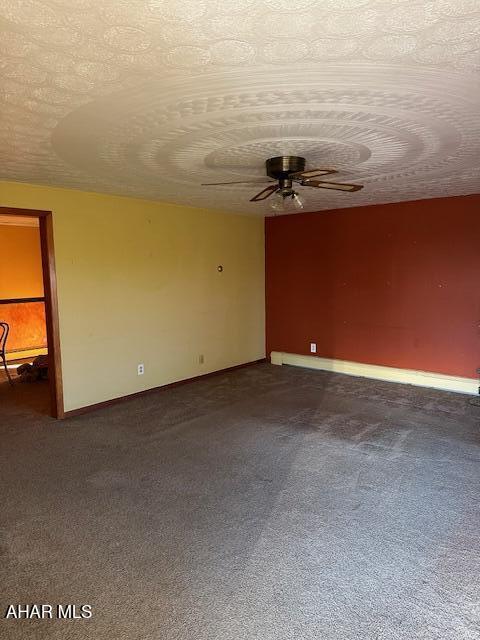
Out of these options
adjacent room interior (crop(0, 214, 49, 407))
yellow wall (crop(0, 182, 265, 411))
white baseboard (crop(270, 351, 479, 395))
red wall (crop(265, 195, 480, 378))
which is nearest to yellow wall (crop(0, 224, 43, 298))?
adjacent room interior (crop(0, 214, 49, 407))

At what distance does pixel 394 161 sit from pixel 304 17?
80.3 inches

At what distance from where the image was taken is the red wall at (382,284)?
494 centimetres

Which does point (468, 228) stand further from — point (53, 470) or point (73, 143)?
point (53, 470)

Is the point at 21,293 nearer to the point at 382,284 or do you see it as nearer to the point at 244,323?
the point at 244,323

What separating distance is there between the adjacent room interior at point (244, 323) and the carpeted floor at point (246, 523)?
15 millimetres

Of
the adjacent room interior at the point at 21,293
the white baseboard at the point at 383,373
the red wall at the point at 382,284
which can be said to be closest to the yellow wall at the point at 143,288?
the red wall at the point at 382,284

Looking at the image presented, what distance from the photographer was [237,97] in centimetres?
203

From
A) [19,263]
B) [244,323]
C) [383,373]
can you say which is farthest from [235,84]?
[19,263]

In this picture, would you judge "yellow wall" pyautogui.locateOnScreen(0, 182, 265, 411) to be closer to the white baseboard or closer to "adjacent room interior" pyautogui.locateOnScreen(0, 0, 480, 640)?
"adjacent room interior" pyautogui.locateOnScreen(0, 0, 480, 640)

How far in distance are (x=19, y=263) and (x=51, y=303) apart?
3.58m

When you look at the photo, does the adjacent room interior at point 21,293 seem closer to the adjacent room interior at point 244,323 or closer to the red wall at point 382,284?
the adjacent room interior at point 244,323

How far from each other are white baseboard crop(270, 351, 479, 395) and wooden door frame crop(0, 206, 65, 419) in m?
3.23

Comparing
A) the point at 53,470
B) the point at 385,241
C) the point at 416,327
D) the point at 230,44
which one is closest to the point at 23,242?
the point at 53,470

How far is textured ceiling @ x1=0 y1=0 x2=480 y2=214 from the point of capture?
1393mm
